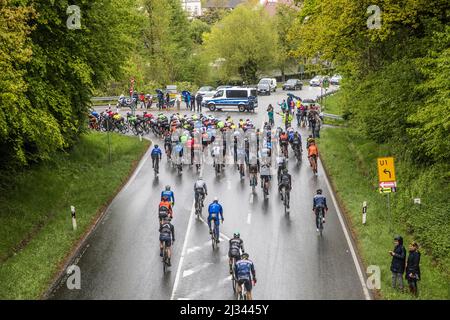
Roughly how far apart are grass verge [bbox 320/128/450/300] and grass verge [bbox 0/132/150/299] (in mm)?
9381

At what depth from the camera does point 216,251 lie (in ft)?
64.9

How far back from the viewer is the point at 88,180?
27.9m

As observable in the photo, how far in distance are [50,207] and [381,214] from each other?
12.3m

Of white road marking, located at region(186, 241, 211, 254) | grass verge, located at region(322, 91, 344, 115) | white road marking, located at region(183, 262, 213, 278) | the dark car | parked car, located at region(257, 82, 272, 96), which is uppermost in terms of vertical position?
the dark car

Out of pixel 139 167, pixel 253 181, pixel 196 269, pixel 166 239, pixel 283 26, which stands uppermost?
pixel 283 26

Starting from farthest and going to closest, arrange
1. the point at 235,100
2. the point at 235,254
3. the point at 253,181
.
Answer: the point at 235,100 < the point at 253,181 < the point at 235,254

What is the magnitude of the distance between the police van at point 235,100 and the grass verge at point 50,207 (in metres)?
15.7

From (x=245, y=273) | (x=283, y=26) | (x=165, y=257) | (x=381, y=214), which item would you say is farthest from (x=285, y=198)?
(x=283, y=26)

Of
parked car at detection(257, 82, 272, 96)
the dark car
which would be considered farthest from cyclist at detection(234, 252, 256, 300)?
the dark car

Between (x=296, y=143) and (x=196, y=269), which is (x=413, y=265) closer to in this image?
(x=196, y=269)

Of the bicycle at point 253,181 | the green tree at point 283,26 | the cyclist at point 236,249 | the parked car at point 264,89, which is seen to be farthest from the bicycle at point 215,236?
the green tree at point 283,26

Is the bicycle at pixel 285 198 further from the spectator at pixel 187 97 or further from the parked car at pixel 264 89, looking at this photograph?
the parked car at pixel 264 89

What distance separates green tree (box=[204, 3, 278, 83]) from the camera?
72688 millimetres

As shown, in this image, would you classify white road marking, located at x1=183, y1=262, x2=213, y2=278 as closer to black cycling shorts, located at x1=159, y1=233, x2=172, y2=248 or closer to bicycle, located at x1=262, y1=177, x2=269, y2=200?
black cycling shorts, located at x1=159, y1=233, x2=172, y2=248
